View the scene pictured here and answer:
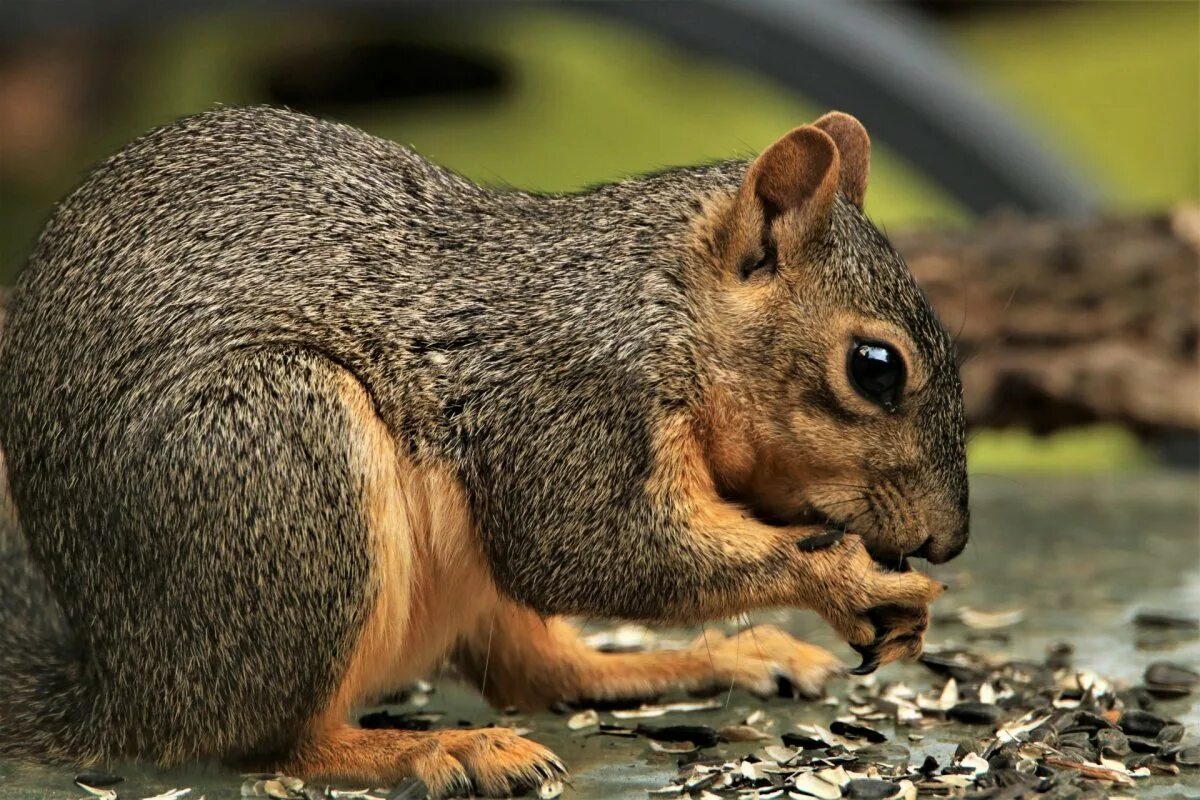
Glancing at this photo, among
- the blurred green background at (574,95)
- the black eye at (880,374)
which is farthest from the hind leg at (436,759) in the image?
the blurred green background at (574,95)

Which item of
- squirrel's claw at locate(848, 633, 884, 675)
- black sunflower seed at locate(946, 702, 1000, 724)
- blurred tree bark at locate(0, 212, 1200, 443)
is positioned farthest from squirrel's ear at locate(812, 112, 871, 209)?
blurred tree bark at locate(0, 212, 1200, 443)

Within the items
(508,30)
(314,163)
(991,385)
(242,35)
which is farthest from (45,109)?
(314,163)

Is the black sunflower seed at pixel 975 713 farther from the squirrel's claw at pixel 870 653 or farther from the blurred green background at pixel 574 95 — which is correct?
the blurred green background at pixel 574 95

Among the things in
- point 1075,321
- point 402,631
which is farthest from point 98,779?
point 1075,321

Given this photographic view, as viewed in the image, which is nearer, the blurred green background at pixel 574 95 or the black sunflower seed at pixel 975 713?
the black sunflower seed at pixel 975 713

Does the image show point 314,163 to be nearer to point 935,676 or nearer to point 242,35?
point 935,676

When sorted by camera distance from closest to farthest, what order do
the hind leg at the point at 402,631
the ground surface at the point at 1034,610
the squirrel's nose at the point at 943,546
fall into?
the hind leg at the point at 402,631 < the ground surface at the point at 1034,610 < the squirrel's nose at the point at 943,546

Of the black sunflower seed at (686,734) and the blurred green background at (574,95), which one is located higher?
the blurred green background at (574,95)

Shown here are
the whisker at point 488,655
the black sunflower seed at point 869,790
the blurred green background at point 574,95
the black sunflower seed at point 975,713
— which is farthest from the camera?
the blurred green background at point 574,95
